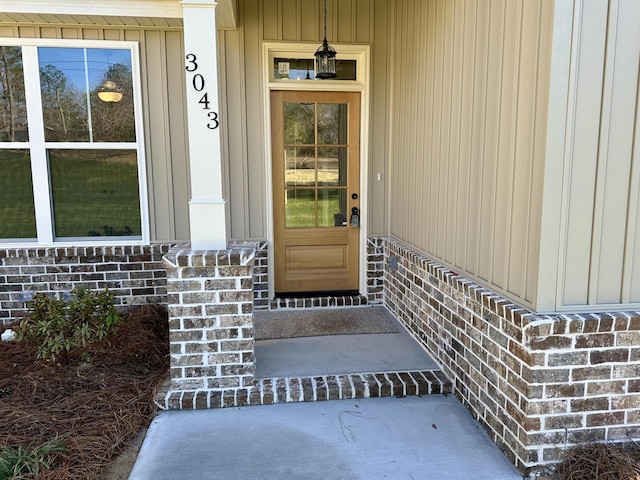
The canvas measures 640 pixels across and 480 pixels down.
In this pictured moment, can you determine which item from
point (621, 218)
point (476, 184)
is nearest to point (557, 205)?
point (621, 218)

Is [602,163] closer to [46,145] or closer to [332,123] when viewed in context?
[332,123]

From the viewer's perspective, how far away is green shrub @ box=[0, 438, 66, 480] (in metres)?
2.00

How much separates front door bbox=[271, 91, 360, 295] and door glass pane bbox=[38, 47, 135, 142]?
4.49 ft

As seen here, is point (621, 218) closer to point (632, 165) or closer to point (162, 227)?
point (632, 165)

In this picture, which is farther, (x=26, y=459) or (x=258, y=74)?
(x=258, y=74)

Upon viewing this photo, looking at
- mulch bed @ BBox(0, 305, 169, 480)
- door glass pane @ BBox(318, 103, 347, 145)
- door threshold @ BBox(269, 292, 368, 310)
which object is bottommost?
mulch bed @ BBox(0, 305, 169, 480)

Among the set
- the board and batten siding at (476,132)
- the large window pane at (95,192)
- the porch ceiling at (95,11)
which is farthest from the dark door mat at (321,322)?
the porch ceiling at (95,11)

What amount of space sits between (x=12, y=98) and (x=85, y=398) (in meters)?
2.79

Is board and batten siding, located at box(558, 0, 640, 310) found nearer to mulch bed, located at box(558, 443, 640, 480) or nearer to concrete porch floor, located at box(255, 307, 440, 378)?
mulch bed, located at box(558, 443, 640, 480)

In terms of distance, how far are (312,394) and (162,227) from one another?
7.58 feet

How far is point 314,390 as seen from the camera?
271 cm

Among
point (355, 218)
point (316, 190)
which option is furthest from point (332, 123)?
point (355, 218)

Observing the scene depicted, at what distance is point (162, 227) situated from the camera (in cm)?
416

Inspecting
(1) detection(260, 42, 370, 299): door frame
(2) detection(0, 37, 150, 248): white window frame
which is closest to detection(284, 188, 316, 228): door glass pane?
(1) detection(260, 42, 370, 299): door frame
